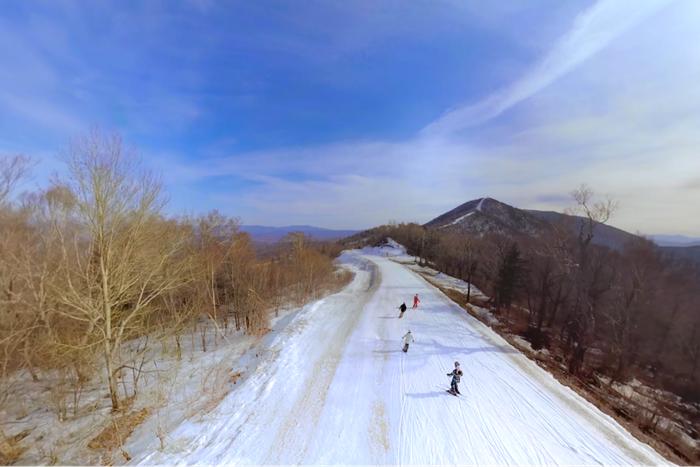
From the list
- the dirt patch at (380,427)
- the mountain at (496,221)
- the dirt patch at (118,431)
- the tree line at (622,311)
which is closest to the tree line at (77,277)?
the dirt patch at (118,431)

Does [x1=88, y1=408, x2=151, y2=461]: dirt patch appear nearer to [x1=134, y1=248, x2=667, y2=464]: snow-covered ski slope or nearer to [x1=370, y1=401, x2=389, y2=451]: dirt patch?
[x1=134, y1=248, x2=667, y2=464]: snow-covered ski slope

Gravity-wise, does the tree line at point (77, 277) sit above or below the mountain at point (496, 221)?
below

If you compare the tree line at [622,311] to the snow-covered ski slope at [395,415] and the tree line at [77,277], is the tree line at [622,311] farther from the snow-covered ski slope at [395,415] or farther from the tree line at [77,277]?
the tree line at [77,277]

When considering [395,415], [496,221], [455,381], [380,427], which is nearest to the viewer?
[380,427]

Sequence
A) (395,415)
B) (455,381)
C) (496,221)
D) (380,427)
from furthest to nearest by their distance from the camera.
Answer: (496,221) → (455,381) → (395,415) → (380,427)

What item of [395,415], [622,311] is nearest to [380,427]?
[395,415]

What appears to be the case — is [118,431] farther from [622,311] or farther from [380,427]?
[622,311]

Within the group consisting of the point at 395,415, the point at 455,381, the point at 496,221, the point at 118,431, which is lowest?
the point at 118,431

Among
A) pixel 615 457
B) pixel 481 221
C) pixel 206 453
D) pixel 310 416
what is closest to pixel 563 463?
pixel 615 457
